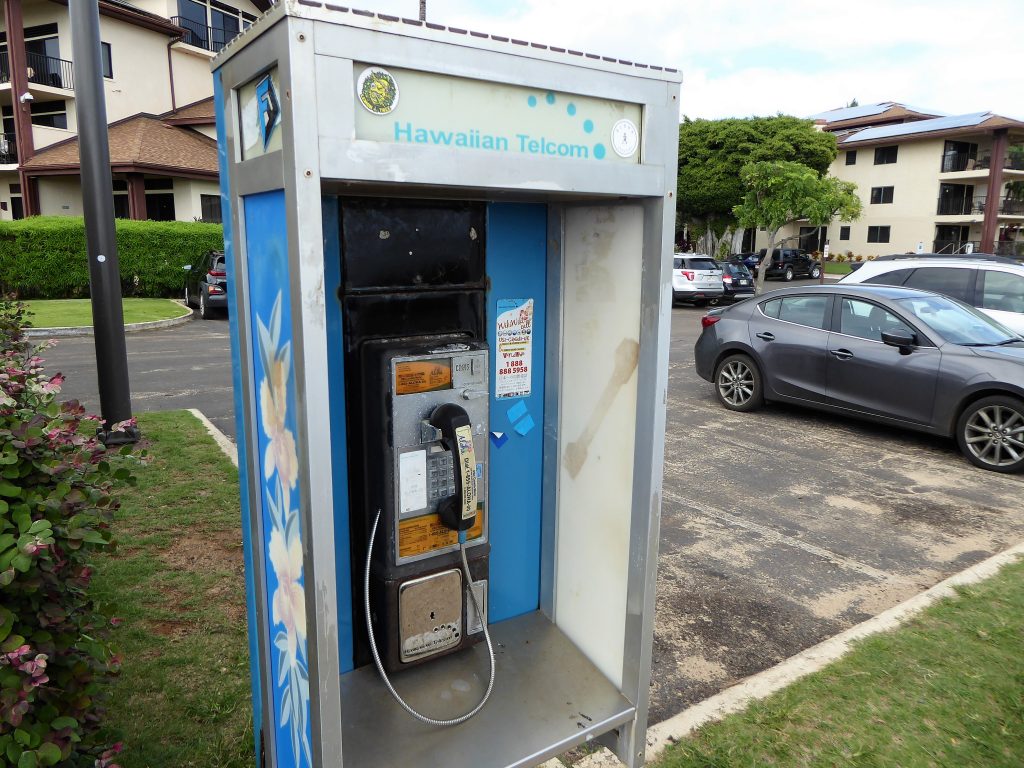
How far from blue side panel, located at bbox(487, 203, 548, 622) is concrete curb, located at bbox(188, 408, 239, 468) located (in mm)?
3225

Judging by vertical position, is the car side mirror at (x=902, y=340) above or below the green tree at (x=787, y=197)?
below

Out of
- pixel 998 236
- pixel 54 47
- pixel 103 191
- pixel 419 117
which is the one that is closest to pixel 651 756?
pixel 419 117

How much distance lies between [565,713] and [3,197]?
29968mm

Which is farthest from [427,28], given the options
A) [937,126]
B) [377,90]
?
[937,126]

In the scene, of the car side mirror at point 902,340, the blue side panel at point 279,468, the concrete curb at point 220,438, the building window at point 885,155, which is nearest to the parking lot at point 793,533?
the car side mirror at point 902,340

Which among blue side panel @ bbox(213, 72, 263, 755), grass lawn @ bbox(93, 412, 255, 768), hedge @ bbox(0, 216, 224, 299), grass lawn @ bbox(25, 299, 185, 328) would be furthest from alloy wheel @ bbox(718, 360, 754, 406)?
hedge @ bbox(0, 216, 224, 299)

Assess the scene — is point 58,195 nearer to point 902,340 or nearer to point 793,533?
point 902,340

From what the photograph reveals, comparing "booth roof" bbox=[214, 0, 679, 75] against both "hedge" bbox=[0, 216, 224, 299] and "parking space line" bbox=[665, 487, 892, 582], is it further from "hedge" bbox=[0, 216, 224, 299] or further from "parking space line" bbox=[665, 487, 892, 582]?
"hedge" bbox=[0, 216, 224, 299]

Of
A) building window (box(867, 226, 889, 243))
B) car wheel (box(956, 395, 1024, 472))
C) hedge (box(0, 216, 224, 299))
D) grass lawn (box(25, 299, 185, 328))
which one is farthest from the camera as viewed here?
building window (box(867, 226, 889, 243))

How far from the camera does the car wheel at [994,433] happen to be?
6.26 metres

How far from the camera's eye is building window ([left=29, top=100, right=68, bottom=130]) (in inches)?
993

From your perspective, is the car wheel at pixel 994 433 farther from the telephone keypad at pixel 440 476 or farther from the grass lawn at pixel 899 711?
the telephone keypad at pixel 440 476

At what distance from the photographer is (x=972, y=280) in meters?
9.25

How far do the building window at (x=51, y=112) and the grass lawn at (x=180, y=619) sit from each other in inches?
982
